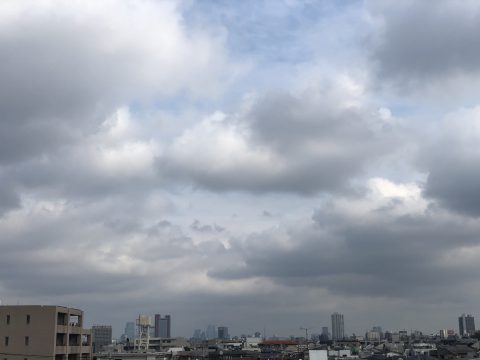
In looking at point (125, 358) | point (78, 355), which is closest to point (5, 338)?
point (78, 355)

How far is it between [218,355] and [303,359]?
2746cm

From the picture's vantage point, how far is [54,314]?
87.9 metres

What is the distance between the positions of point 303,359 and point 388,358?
82.1 feet

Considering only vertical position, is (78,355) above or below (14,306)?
below

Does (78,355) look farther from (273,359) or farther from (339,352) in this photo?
(339,352)

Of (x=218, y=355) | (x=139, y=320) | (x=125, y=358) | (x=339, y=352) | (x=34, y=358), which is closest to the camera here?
(x=34, y=358)

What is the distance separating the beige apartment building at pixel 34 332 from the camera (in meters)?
87.4

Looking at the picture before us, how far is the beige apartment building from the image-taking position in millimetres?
87438

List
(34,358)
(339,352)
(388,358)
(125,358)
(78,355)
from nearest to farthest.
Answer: (34,358) < (78,355) < (388,358) < (125,358) < (339,352)

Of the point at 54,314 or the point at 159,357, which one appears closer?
the point at 54,314

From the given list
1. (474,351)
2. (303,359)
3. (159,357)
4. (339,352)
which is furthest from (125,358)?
(474,351)

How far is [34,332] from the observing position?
88.3 meters

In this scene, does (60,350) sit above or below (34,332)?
below

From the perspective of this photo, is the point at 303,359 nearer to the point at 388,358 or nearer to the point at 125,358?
the point at 388,358
